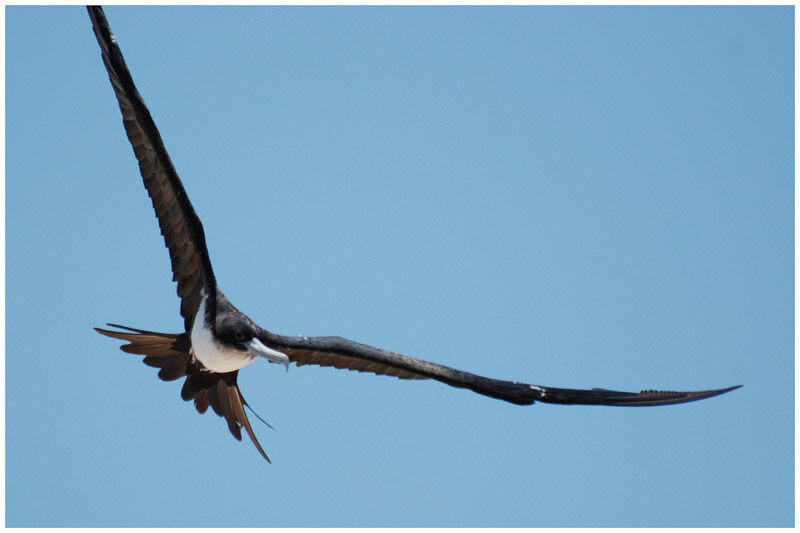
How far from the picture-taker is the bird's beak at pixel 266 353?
10.3 meters

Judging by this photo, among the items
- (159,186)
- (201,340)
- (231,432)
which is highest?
(159,186)

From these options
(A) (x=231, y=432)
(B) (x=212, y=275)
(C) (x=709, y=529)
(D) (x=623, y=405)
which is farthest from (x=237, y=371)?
(C) (x=709, y=529)

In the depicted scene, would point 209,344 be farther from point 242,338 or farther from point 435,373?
point 435,373

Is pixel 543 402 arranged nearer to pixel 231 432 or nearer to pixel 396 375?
pixel 396 375

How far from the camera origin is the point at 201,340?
1052 centimetres

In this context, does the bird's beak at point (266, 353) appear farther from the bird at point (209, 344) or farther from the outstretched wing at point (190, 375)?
the outstretched wing at point (190, 375)

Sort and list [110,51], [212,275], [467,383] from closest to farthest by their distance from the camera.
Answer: [110,51]
[212,275]
[467,383]

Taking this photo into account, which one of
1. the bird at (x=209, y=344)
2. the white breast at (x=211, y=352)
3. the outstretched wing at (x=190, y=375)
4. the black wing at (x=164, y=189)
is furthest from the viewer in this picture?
the outstretched wing at (x=190, y=375)

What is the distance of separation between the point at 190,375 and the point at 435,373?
7.18 ft

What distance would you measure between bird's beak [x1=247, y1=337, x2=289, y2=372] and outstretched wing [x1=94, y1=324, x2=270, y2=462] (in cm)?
85

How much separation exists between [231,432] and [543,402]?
283cm

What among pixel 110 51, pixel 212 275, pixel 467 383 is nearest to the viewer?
pixel 110 51

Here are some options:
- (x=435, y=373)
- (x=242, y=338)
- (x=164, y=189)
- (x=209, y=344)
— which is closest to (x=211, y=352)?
(x=209, y=344)

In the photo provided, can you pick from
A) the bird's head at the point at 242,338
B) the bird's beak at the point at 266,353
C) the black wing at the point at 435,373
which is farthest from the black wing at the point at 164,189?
the black wing at the point at 435,373
